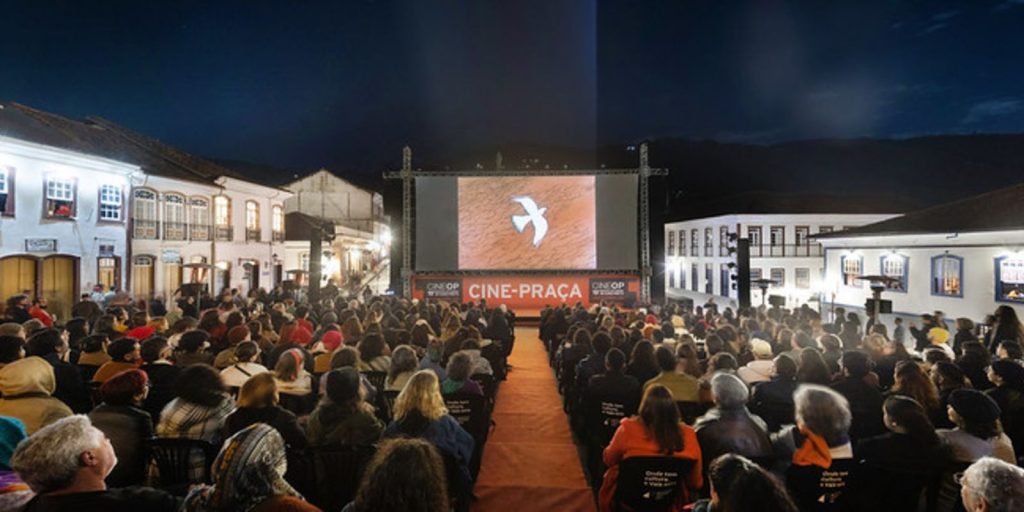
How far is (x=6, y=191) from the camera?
12.9 m

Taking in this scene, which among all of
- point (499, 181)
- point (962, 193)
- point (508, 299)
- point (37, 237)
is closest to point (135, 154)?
point (37, 237)

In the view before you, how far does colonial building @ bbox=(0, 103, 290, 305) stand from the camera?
52.6 feet

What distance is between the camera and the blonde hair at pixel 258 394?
10.5ft

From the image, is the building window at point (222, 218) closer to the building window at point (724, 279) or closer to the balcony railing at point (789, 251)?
the building window at point (724, 279)

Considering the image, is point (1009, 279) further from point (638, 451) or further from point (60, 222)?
point (60, 222)

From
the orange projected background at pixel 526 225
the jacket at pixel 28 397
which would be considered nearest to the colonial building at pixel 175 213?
the orange projected background at pixel 526 225

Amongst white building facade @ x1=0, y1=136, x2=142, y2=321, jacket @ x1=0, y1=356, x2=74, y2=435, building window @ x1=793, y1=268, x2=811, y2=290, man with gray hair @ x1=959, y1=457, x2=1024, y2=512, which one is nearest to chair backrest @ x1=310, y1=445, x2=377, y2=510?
Result: jacket @ x1=0, y1=356, x2=74, y2=435

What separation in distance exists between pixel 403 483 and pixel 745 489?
1116 mm

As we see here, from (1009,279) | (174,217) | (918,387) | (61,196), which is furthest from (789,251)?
(61,196)

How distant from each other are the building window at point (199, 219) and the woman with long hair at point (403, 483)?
20976mm

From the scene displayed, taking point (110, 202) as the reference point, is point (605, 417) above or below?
below

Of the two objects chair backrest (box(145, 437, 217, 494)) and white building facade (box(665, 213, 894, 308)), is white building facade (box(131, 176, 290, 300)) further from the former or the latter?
white building facade (box(665, 213, 894, 308))

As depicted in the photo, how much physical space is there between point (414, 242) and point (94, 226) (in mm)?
9771

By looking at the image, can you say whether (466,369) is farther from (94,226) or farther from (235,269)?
(235,269)
